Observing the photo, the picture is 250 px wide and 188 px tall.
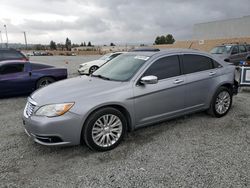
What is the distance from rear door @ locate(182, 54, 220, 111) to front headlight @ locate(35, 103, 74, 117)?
7.57 ft

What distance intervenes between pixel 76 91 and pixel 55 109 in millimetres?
461

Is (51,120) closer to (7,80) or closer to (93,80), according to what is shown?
(93,80)

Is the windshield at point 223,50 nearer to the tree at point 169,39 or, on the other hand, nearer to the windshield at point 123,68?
the windshield at point 123,68

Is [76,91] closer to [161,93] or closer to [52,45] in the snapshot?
[161,93]

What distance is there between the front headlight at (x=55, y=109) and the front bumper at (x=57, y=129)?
0.05m

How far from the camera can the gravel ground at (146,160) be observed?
2.75 meters

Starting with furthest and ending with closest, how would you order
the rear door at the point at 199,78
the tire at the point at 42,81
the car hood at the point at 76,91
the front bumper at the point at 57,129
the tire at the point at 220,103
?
the tire at the point at 42,81 → the tire at the point at 220,103 → the rear door at the point at 199,78 → the car hood at the point at 76,91 → the front bumper at the point at 57,129

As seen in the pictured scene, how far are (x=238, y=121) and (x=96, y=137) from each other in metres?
3.15

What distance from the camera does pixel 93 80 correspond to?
403 centimetres

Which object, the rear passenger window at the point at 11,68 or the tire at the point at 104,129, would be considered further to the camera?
the rear passenger window at the point at 11,68

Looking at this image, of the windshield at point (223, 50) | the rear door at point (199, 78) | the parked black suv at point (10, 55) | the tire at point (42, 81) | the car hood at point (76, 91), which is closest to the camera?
the car hood at point (76, 91)

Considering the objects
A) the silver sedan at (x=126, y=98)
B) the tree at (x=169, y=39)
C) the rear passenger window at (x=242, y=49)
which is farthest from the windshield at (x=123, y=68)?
the tree at (x=169, y=39)

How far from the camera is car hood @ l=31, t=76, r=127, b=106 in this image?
10.8ft

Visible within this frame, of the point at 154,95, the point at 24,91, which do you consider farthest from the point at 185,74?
the point at 24,91
